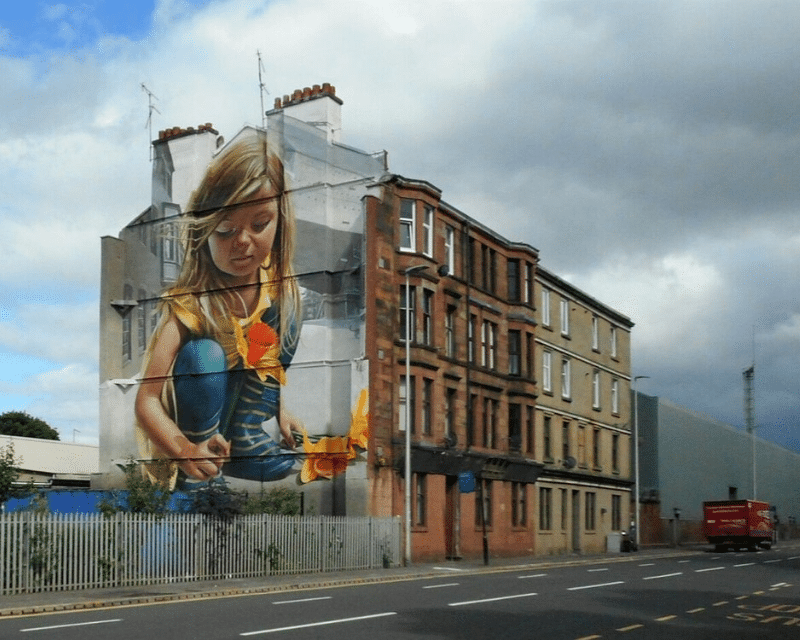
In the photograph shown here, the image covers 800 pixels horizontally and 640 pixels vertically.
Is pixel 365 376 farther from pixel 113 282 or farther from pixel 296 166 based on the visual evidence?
pixel 113 282

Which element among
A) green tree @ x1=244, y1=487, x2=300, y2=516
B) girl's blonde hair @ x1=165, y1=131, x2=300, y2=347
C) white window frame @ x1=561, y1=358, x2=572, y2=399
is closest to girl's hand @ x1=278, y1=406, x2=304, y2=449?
green tree @ x1=244, y1=487, x2=300, y2=516

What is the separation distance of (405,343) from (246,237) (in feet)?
26.9

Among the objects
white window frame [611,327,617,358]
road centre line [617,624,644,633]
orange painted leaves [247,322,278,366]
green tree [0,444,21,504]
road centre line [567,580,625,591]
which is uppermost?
→ white window frame [611,327,617,358]

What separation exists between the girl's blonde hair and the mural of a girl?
0.04 m

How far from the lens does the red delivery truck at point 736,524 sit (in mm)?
62719

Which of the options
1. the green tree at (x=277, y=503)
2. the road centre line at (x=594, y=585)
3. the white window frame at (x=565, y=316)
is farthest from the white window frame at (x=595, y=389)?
the road centre line at (x=594, y=585)

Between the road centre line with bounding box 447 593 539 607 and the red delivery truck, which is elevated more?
the road centre line with bounding box 447 593 539 607

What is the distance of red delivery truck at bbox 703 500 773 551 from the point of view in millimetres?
62719

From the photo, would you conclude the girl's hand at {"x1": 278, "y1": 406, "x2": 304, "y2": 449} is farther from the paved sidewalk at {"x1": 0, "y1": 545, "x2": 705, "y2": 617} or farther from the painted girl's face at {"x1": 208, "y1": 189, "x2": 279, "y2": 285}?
the paved sidewalk at {"x1": 0, "y1": 545, "x2": 705, "y2": 617}

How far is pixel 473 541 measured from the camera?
47.2 meters

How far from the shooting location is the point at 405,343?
42.1 metres

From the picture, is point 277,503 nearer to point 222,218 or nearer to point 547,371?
point 222,218

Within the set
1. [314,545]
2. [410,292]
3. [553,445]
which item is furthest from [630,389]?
[314,545]

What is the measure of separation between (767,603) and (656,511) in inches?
1981
